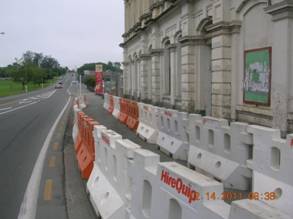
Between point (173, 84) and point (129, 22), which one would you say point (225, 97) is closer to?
point (173, 84)

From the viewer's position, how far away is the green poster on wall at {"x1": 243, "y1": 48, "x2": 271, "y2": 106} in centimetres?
1346

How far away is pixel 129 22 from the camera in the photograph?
4341cm

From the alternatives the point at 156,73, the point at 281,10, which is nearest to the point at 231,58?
the point at 281,10

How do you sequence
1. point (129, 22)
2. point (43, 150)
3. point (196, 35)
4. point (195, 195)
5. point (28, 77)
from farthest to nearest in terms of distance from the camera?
point (28, 77), point (129, 22), point (196, 35), point (43, 150), point (195, 195)

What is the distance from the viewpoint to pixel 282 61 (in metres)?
12.1

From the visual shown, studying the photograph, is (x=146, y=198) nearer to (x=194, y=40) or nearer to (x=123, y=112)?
(x=194, y=40)

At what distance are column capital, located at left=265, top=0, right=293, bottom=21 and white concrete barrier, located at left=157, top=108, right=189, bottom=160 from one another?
368cm

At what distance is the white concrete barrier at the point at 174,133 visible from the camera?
10758 mm

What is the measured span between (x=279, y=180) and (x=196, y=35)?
14283 mm

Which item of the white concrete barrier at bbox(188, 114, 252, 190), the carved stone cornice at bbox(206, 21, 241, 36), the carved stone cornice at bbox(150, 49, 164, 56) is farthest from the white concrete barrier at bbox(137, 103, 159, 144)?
the carved stone cornice at bbox(150, 49, 164, 56)

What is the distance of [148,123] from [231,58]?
397 centimetres

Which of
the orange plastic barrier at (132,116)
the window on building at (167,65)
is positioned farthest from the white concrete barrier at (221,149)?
the window on building at (167,65)

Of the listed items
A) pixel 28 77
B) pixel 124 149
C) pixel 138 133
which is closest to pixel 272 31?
pixel 138 133

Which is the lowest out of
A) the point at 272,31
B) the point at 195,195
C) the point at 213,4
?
the point at 195,195
